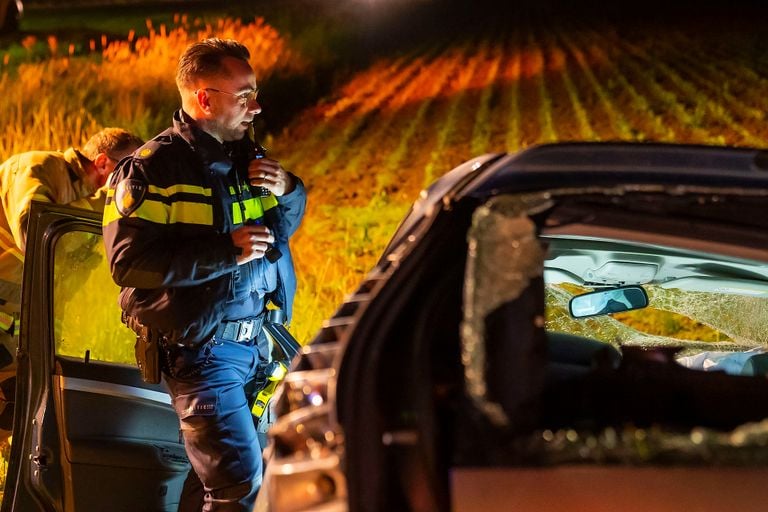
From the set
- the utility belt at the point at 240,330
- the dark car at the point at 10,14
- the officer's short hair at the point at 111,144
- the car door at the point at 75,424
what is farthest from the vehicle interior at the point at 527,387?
the dark car at the point at 10,14

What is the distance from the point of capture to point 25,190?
3.22 m

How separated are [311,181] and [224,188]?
4.42m

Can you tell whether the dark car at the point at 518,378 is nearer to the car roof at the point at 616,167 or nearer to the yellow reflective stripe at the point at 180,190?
the car roof at the point at 616,167

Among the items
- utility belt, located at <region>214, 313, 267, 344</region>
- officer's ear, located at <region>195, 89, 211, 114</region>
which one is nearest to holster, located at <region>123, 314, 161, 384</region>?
utility belt, located at <region>214, 313, 267, 344</region>

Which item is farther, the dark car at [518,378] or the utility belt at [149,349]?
the utility belt at [149,349]

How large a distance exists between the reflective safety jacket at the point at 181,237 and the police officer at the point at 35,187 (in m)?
0.99

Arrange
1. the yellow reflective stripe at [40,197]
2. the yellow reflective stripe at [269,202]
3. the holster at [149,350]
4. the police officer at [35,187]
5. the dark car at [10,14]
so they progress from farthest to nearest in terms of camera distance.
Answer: the dark car at [10,14], the police officer at [35,187], the yellow reflective stripe at [40,197], the yellow reflective stripe at [269,202], the holster at [149,350]

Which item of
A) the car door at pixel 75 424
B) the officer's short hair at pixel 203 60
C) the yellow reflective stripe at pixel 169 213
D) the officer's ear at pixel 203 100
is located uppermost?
the officer's short hair at pixel 203 60

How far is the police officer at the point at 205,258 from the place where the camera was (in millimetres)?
2361

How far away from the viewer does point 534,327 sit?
143cm

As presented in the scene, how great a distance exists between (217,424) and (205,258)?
48 cm

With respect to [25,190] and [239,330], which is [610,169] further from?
[25,190]

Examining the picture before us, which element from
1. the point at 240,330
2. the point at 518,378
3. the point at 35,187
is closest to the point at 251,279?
the point at 240,330

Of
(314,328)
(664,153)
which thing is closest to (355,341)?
(664,153)
